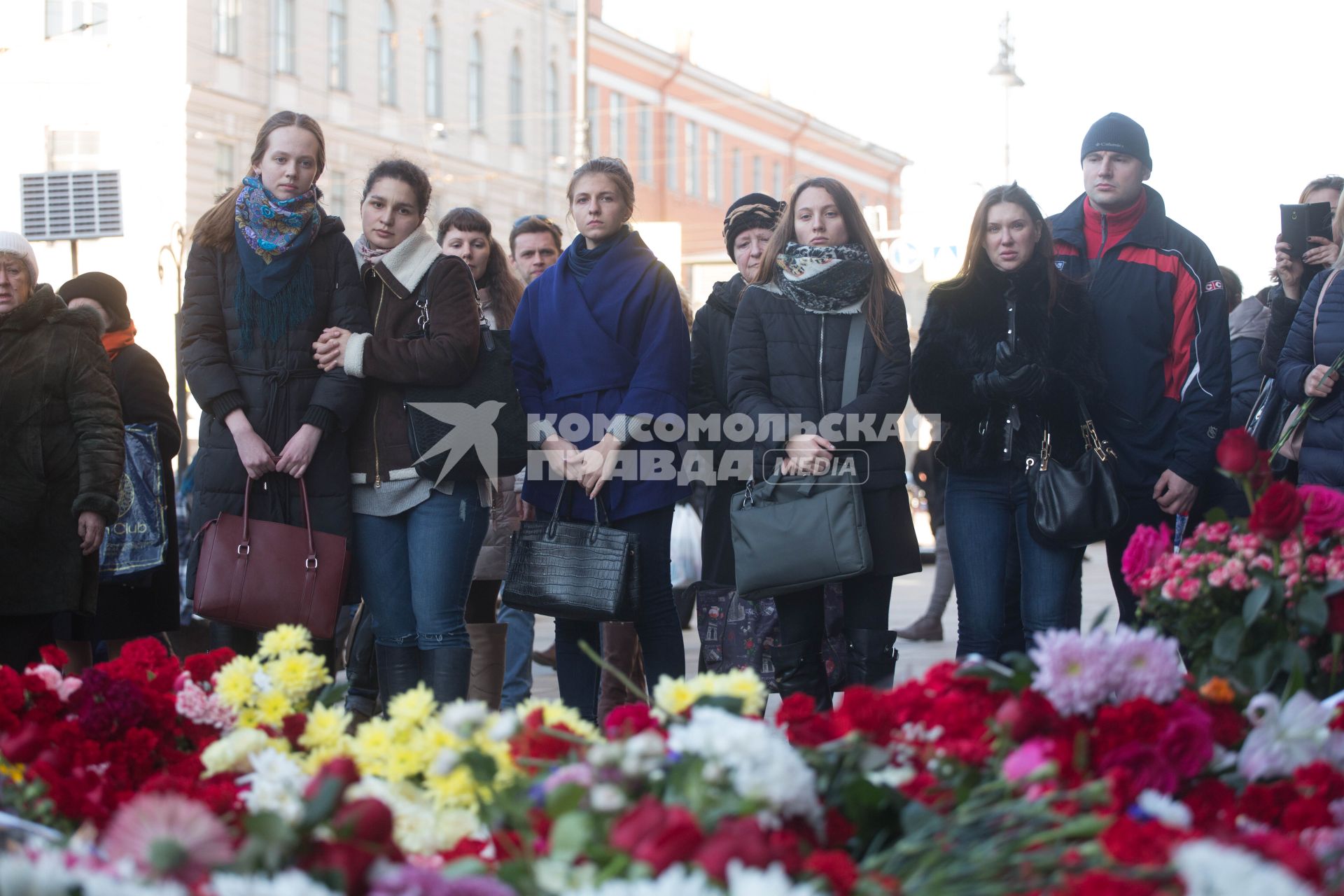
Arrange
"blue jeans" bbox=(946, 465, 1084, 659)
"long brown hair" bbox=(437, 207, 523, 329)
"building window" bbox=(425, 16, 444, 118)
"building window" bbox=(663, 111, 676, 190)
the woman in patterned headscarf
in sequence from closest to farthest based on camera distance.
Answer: the woman in patterned headscarf
"blue jeans" bbox=(946, 465, 1084, 659)
"long brown hair" bbox=(437, 207, 523, 329)
"building window" bbox=(425, 16, 444, 118)
"building window" bbox=(663, 111, 676, 190)

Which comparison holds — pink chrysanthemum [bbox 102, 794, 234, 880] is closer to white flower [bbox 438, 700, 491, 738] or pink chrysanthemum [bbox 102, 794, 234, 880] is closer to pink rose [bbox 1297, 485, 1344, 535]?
white flower [bbox 438, 700, 491, 738]

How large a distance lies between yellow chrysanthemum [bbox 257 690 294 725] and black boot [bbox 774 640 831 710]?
243 centimetres

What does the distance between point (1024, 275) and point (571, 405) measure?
149 centimetres

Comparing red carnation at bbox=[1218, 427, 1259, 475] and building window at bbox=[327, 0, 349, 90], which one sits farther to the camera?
building window at bbox=[327, 0, 349, 90]

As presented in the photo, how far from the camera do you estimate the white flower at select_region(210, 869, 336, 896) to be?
5.54 feet

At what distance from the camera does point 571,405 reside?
539cm

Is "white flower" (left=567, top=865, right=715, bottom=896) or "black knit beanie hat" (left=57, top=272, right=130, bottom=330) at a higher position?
"black knit beanie hat" (left=57, top=272, right=130, bottom=330)

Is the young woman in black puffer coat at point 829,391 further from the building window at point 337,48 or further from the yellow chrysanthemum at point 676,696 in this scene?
the building window at point 337,48

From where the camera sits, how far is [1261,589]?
283 cm

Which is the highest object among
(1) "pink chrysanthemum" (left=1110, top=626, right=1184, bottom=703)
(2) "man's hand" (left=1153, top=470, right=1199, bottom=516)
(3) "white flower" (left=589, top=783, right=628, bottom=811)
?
(2) "man's hand" (left=1153, top=470, right=1199, bottom=516)

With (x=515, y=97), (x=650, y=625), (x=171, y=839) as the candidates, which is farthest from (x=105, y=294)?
(x=515, y=97)

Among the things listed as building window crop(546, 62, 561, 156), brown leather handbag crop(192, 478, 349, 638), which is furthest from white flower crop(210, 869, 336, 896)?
building window crop(546, 62, 561, 156)

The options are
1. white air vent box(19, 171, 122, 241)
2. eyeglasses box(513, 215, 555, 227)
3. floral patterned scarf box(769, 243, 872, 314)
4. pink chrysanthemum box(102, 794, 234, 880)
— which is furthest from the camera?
white air vent box(19, 171, 122, 241)

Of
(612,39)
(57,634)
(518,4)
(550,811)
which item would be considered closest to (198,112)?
(518,4)
